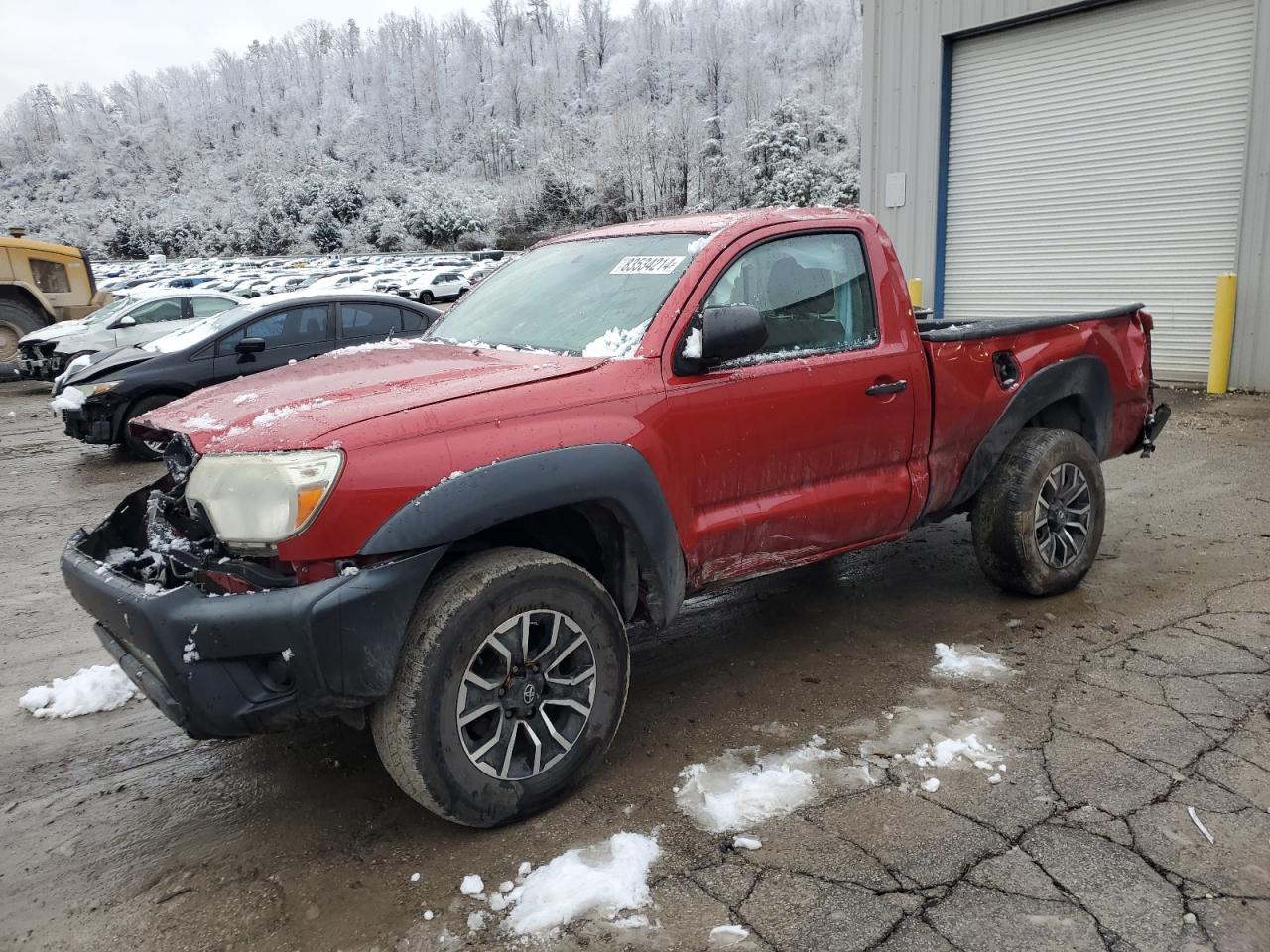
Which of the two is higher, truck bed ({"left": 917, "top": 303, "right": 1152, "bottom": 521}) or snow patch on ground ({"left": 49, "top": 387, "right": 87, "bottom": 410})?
truck bed ({"left": 917, "top": 303, "right": 1152, "bottom": 521})

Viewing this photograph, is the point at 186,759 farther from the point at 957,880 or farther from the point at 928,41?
the point at 928,41

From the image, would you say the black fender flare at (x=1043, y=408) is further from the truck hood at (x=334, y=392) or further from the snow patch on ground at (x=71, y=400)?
the snow patch on ground at (x=71, y=400)

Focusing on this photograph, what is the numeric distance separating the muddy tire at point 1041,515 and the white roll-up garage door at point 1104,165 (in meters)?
8.35

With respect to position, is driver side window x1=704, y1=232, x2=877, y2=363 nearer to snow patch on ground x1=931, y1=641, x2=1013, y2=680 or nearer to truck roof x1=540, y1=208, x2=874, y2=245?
truck roof x1=540, y1=208, x2=874, y2=245

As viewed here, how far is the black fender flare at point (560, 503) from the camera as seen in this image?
2652 mm

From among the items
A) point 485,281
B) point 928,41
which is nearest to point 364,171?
point 928,41

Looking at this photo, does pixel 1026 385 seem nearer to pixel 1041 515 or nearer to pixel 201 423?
pixel 1041 515

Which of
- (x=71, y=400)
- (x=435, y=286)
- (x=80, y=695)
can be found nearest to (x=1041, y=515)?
(x=80, y=695)

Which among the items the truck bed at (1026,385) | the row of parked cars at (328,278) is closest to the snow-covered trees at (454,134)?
the row of parked cars at (328,278)

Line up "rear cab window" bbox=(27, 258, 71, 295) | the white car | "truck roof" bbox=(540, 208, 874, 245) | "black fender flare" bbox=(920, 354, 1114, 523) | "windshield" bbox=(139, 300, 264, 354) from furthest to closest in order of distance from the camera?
1. the white car
2. "rear cab window" bbox=(27, 258, 71, 295)
3. "windshield" bbox=(139, 300, 264, 354)
4. "black fender flare" bbox=(920, 354, 1114, 523)
5. "truck roof" bbox=(540, 208, 874, 245)

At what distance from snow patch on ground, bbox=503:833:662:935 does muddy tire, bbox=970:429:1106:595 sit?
2.46 m

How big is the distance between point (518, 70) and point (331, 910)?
454ft

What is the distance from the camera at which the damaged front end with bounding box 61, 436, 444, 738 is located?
2523 mm

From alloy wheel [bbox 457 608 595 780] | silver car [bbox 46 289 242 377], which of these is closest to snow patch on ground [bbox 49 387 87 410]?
silver car [bbox 46 289 242 377]
